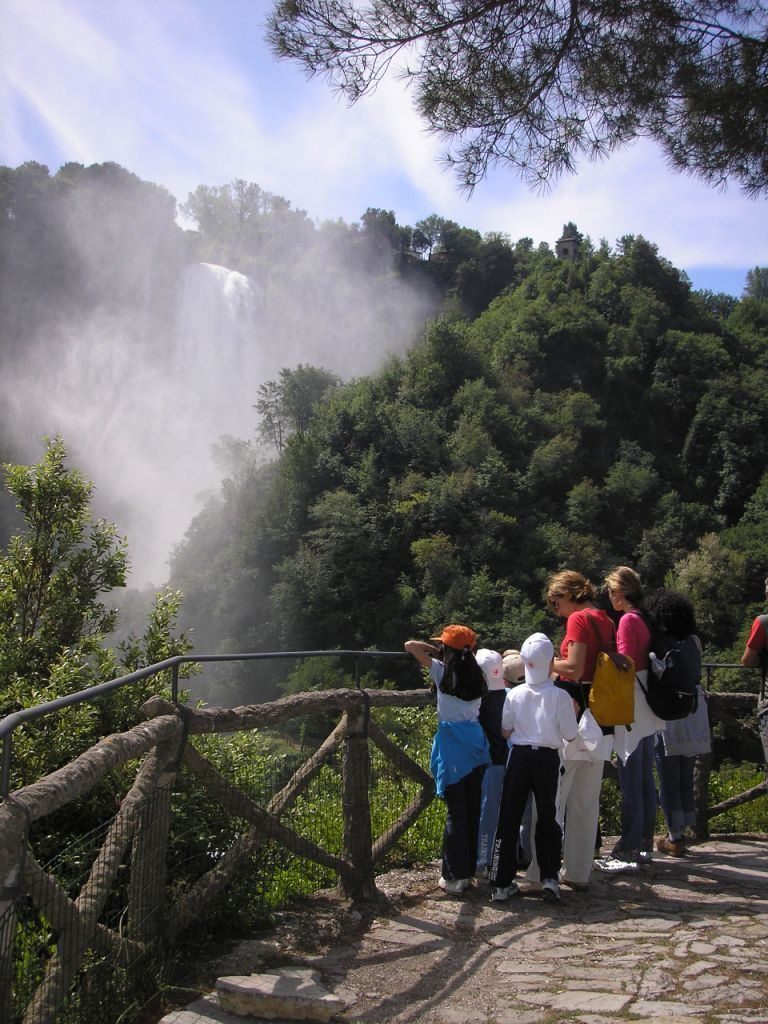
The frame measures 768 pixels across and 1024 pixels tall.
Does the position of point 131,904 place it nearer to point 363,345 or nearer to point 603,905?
point 603,905

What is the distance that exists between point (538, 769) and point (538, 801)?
16cm

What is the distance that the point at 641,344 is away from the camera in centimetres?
6988

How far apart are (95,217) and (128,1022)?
287 feet

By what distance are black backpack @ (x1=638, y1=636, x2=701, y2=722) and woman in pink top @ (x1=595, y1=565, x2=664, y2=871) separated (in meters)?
0.06

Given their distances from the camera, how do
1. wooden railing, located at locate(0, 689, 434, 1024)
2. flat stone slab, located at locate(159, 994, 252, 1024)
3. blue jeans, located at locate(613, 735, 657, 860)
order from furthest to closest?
blue jeans, located at locate(613, 735, 657, 860), flat stone slab, located at locate(159, 994, 252, 1024), wooden railing, located at locate(0, 689, 434, 1024)

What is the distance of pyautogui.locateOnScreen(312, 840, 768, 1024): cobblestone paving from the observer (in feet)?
9.15

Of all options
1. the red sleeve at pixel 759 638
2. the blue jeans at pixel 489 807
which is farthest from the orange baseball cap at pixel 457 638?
the red sleeve at pixel 759 638

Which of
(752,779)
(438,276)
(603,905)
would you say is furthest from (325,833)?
(438,276)

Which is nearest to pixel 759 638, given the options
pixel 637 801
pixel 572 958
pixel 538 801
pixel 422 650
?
pixel 637 801

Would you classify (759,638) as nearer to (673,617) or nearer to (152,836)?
(673,617)

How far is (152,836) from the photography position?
307 centimetres

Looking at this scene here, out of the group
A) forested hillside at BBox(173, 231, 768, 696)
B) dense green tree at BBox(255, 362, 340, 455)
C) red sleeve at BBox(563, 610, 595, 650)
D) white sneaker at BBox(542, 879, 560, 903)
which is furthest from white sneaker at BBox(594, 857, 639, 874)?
dense green tree at BBox(255, 362, 340, 455)

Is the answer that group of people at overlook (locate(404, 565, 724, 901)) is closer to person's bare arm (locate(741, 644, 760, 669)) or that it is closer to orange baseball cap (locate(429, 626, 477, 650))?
orange baseball cap (locate(429, 626, 477, 650))

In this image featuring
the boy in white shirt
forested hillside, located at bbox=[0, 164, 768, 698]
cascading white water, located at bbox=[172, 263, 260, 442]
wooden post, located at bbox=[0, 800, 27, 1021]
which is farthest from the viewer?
cascading white water, located at bbox=[172, 263, 260, 442]
